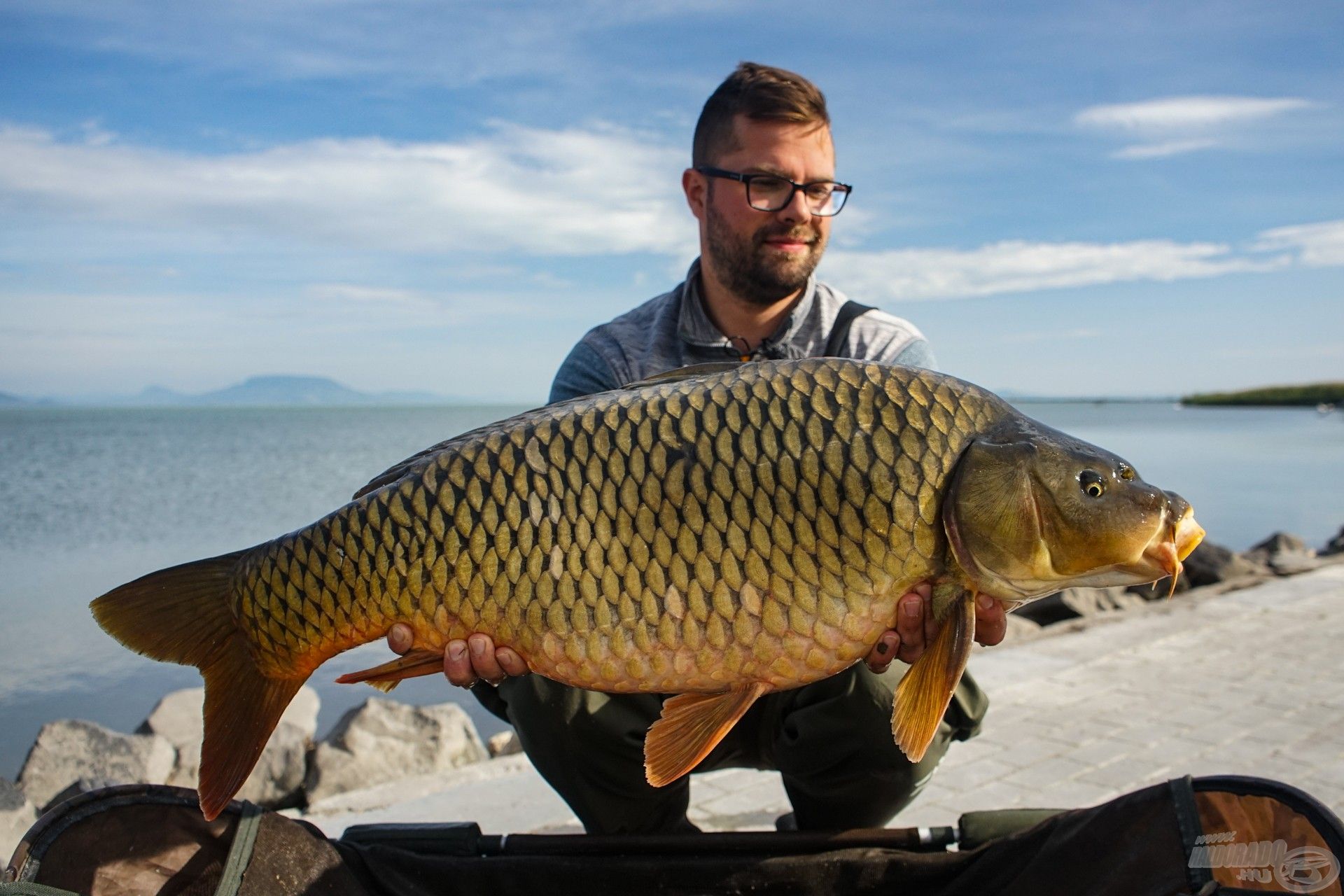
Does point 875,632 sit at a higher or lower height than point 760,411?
lower

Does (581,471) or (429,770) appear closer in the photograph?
(581,471)

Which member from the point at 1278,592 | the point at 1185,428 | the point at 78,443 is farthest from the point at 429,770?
the point at 1185,428

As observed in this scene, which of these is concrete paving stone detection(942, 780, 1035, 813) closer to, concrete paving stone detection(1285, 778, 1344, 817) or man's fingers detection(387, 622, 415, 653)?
concrete paving stone detection(1285, 778, 1344, 817)

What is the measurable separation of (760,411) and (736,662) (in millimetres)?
364

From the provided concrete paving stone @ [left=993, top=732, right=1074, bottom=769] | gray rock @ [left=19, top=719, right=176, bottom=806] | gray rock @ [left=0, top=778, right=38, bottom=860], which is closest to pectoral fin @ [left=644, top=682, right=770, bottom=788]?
concrete paving stone @ [left=993, top=732, right=1074, bottom=769]

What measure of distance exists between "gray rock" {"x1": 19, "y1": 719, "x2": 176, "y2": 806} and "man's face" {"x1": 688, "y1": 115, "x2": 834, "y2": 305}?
227 cm

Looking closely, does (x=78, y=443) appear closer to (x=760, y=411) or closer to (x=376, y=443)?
(x=376, y=443)

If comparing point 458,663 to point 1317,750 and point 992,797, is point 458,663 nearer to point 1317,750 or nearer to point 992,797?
point 992,797

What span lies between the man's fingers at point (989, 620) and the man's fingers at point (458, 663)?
77 centimetres

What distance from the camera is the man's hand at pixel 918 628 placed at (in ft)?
5.08

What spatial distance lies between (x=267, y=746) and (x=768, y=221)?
185 centimetres

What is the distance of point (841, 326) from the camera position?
2506 millimetres

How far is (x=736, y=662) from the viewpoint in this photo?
1554 mm

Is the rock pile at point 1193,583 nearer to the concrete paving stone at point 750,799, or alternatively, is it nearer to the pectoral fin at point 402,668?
the concrete paving stone at point 750,799
